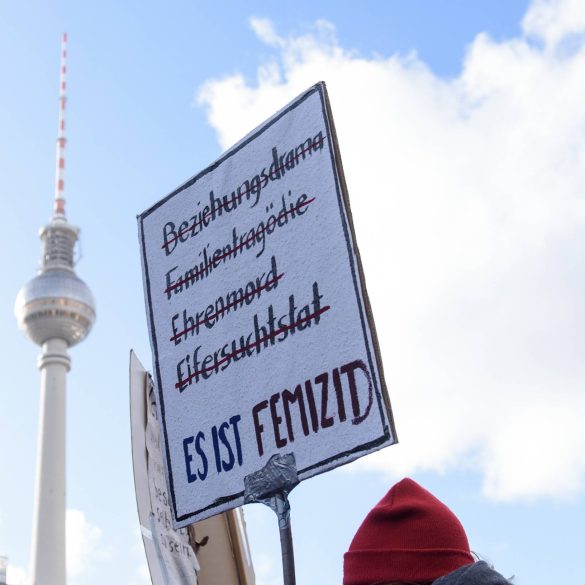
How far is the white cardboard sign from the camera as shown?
3186mm

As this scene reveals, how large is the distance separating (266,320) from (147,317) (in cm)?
65

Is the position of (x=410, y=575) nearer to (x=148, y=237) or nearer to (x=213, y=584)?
(x=213, y=584)

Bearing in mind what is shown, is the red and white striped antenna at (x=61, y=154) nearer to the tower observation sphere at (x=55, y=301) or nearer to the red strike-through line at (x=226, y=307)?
the tower observation sphere at (x=55, y=301)

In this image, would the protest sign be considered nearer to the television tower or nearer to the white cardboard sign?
the white cardboard sign

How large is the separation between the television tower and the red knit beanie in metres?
67.3

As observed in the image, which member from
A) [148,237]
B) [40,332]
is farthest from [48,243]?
[148,237]

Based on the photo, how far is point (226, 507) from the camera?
346 cm

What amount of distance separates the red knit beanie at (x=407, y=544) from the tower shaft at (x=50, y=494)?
69.7m

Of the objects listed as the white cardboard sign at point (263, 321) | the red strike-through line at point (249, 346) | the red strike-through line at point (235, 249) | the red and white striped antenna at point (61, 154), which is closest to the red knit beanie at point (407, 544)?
the white cardboard sign at point (263, 321)

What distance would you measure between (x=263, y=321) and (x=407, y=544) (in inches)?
40.5

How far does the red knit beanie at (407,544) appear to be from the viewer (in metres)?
2.64

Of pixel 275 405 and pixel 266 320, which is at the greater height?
pixel 266 320

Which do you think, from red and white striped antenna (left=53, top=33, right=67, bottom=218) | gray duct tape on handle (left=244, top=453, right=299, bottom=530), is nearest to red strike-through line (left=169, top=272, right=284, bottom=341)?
gray duct tape on handle (left=244, top=453, right=299, bottom=530)

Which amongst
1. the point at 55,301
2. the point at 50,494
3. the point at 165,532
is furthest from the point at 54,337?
the point at 165,532
